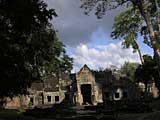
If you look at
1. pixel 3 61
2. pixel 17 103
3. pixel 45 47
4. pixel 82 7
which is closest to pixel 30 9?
pixel 3 61

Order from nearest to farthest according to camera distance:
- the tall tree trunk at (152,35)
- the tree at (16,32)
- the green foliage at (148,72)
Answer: the tree at (16,32), the tall tree trunk at (152,35), the green foliage at (148,72)

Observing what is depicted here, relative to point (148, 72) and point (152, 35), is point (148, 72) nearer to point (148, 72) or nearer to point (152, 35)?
point (148, 72)

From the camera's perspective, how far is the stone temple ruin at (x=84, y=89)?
272 ft

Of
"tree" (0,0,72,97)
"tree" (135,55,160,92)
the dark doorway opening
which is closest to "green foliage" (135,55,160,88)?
"tree" (135,55,160,92)

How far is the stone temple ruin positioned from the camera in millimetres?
82812

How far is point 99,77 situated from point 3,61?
60170mm

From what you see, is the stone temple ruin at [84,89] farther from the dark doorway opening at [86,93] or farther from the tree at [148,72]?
the tree at [148,72]

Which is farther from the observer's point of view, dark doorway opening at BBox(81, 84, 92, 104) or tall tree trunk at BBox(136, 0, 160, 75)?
dark doorway opening at BBox(81, 84, 92, 104)

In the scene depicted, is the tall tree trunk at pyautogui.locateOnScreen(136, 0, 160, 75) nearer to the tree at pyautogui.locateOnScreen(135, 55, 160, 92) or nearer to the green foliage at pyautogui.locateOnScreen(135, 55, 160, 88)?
the green foliage at pyautogui.locateOnScreen(135, 55, 160, 88)

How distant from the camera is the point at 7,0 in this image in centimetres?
2316

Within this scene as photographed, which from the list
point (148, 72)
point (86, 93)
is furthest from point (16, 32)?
point (86, 93)

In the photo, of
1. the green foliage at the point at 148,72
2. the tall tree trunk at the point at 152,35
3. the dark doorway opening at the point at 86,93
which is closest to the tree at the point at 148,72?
the green foliage at the point at 148,72

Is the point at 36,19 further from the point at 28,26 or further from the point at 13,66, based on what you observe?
the point at 13,66

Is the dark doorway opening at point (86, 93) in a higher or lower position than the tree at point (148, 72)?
lower
